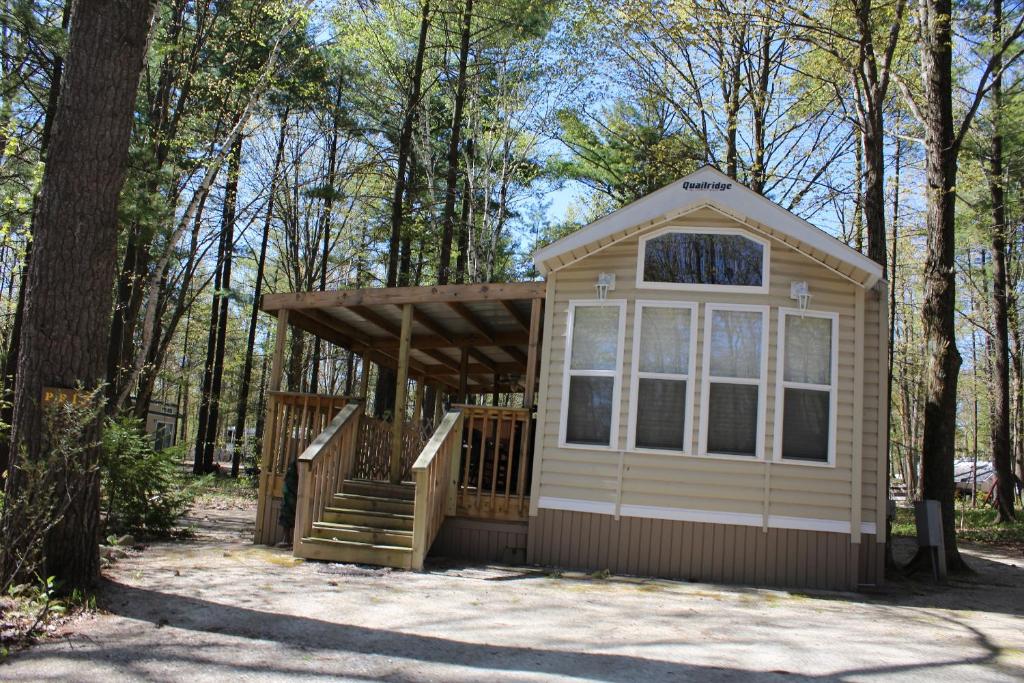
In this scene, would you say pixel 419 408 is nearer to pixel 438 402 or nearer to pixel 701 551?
pixel 438 402

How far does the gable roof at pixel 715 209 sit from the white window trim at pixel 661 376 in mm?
823

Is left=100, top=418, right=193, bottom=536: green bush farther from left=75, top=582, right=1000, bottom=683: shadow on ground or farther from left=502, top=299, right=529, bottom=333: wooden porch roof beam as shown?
left=502, top=299, right=529, bottom=333: wooden porch roof beam

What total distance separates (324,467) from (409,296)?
2.04 m

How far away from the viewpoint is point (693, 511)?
25.3ft

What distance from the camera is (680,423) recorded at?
308 inches

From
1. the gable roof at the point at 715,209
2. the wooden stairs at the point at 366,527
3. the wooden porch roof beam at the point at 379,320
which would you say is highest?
the gable roof at the point at 715,209

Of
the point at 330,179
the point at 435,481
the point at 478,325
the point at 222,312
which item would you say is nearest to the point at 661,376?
the point at 435,481

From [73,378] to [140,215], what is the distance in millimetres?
6219

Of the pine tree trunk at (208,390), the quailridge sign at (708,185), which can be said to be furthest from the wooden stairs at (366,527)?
the pine tree trunk at (208,390)

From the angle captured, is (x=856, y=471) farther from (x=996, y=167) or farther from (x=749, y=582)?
(x=996, y=167)

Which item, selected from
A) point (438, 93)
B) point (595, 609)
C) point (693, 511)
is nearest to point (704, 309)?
point (693, 511)

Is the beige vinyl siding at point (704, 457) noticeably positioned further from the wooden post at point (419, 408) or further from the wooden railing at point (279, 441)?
the wooden post at point (419, 408)

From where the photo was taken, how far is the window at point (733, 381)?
7.73 m

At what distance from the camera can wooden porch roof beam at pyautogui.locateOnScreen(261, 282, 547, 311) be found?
8320mm
